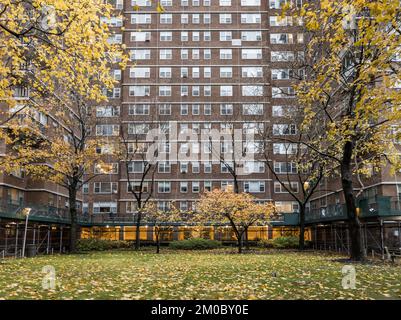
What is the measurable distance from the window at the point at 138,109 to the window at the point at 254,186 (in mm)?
19119

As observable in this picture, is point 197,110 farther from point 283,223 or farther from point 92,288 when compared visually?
point 92,288

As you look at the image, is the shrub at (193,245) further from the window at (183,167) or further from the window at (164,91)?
the window at (164,91)

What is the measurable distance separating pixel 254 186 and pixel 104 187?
76.6 feet

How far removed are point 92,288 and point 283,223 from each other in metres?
49.1

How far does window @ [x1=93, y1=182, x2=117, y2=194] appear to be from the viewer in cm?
6744

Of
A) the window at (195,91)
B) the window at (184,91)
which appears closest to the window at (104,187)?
the window at (184,91)

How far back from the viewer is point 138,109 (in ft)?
222

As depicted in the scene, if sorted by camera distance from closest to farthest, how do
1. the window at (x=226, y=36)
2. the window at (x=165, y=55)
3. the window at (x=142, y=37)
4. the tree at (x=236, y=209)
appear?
the tree at (x=236, y=209) → the window at (x=165, y=55) → the window at (x=226, y=36) → the window at (x=142, y=37)

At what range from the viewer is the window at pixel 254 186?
66.3 m

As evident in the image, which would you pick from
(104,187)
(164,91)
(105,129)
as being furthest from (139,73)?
(104,187)

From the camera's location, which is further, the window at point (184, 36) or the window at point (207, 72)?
the window at point (184, 36)

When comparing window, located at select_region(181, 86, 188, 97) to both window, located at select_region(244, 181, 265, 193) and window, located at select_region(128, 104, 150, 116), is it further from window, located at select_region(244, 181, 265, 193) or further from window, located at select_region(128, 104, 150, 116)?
window, located at select_region(244, 181, 265, 193)

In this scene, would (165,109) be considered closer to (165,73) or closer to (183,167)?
(165,73)

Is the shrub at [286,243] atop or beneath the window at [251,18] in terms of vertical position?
beneath
